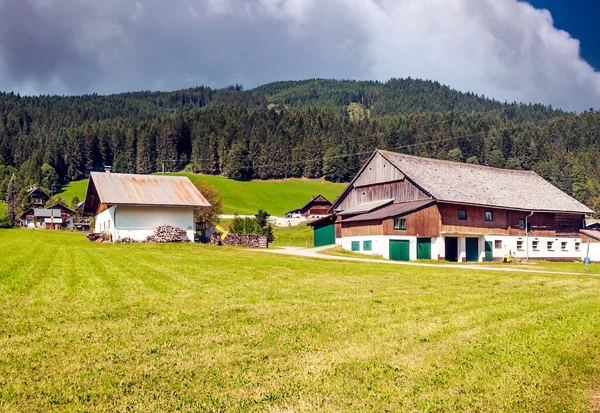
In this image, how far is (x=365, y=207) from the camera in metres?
52.8

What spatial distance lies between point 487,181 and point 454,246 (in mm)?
11350

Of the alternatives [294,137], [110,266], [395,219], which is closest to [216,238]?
[395,219]

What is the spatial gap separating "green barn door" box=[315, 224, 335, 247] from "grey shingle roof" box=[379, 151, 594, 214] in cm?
1144

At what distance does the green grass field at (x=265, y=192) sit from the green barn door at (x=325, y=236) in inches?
2230

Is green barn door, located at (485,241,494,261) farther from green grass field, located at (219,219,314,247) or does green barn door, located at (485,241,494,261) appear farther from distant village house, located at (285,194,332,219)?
distant village house, located at (285,194,332,219)

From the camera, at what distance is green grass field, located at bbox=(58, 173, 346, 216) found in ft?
422

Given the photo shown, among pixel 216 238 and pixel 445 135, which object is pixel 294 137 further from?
pixel 216 238

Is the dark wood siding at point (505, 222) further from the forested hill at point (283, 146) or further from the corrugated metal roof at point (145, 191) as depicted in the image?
the forested hill at point (283, 146)

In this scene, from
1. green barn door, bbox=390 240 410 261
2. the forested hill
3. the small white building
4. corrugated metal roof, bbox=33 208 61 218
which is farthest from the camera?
the forested hill

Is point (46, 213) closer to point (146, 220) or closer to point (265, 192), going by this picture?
point (265, 192)

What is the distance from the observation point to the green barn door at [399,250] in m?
43.9

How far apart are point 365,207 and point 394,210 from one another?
701 centimetres

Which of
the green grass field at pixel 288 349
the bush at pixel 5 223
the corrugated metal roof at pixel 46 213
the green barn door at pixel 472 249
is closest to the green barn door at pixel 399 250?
the green barn door at pixel 472 249

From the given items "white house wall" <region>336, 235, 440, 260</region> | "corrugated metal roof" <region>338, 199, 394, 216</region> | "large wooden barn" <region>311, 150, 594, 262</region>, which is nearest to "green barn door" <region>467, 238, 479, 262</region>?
"large wooden barn" <region>311, 150, 594, 262</region>
